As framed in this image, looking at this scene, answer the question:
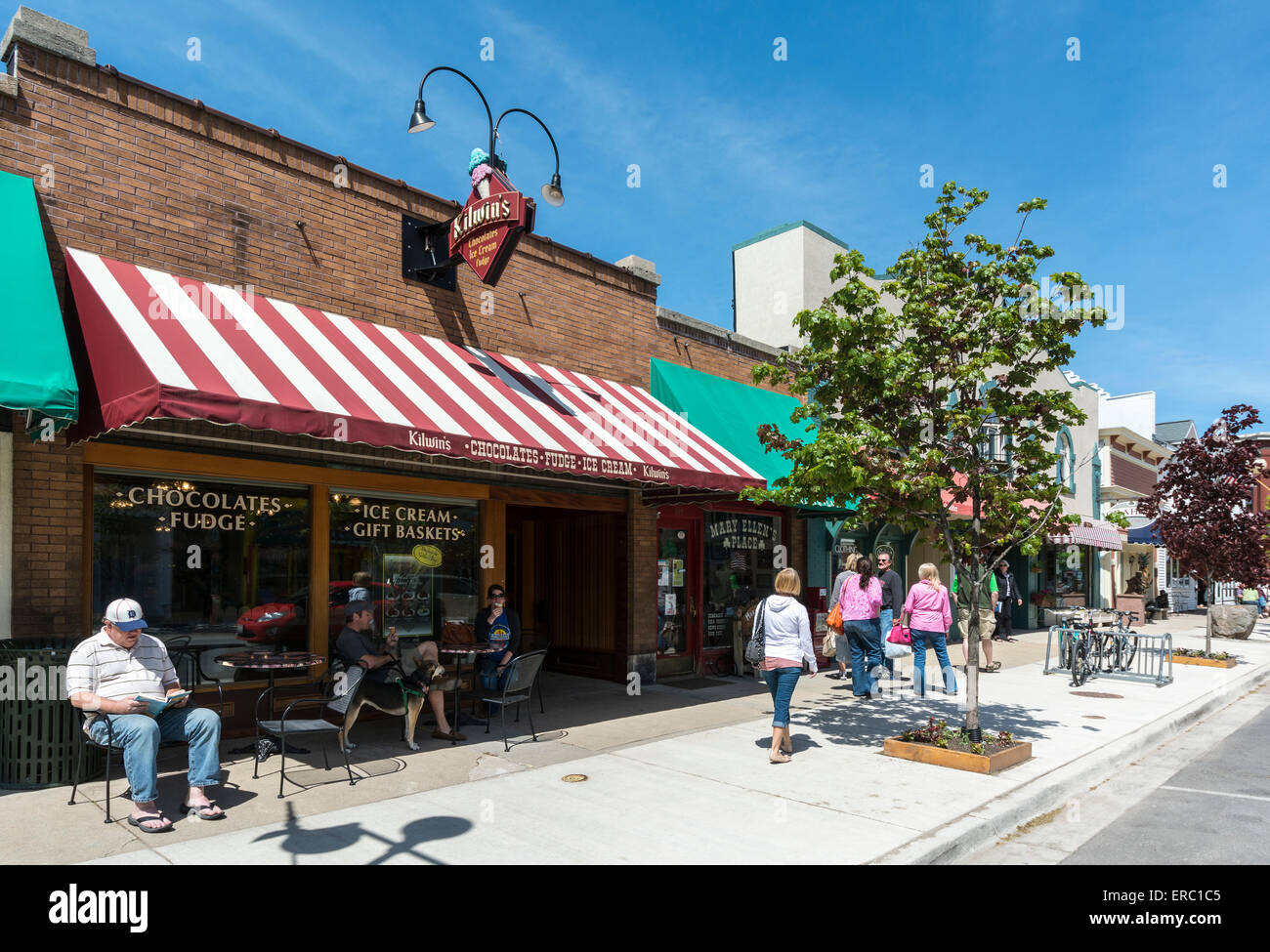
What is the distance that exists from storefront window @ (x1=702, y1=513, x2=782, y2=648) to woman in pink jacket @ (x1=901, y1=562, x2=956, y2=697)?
111 inches

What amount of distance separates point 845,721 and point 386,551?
209 inches

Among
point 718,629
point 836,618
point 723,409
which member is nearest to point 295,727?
point 836,618

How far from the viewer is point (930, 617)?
35.6ft

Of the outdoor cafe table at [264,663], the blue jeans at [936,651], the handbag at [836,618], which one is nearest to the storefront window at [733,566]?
the handbag at [836,618]

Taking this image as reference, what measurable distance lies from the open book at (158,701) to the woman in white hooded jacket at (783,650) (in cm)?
462

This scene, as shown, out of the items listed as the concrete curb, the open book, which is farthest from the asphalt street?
the open book

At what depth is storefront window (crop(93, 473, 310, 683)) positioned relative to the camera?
23.7ft

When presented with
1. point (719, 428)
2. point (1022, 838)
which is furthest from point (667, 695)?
point (1022, 838)

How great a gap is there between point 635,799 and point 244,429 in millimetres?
4754

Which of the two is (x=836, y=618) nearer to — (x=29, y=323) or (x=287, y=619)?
(x=287, y=619)

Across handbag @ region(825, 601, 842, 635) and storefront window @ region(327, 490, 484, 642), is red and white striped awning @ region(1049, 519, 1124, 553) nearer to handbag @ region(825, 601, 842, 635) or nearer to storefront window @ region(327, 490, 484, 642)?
handbag @ region(825, 601, 842, 635)

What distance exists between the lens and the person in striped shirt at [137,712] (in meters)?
5.40

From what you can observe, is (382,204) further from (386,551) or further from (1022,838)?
(1022,838)

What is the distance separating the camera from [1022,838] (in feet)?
19.2
